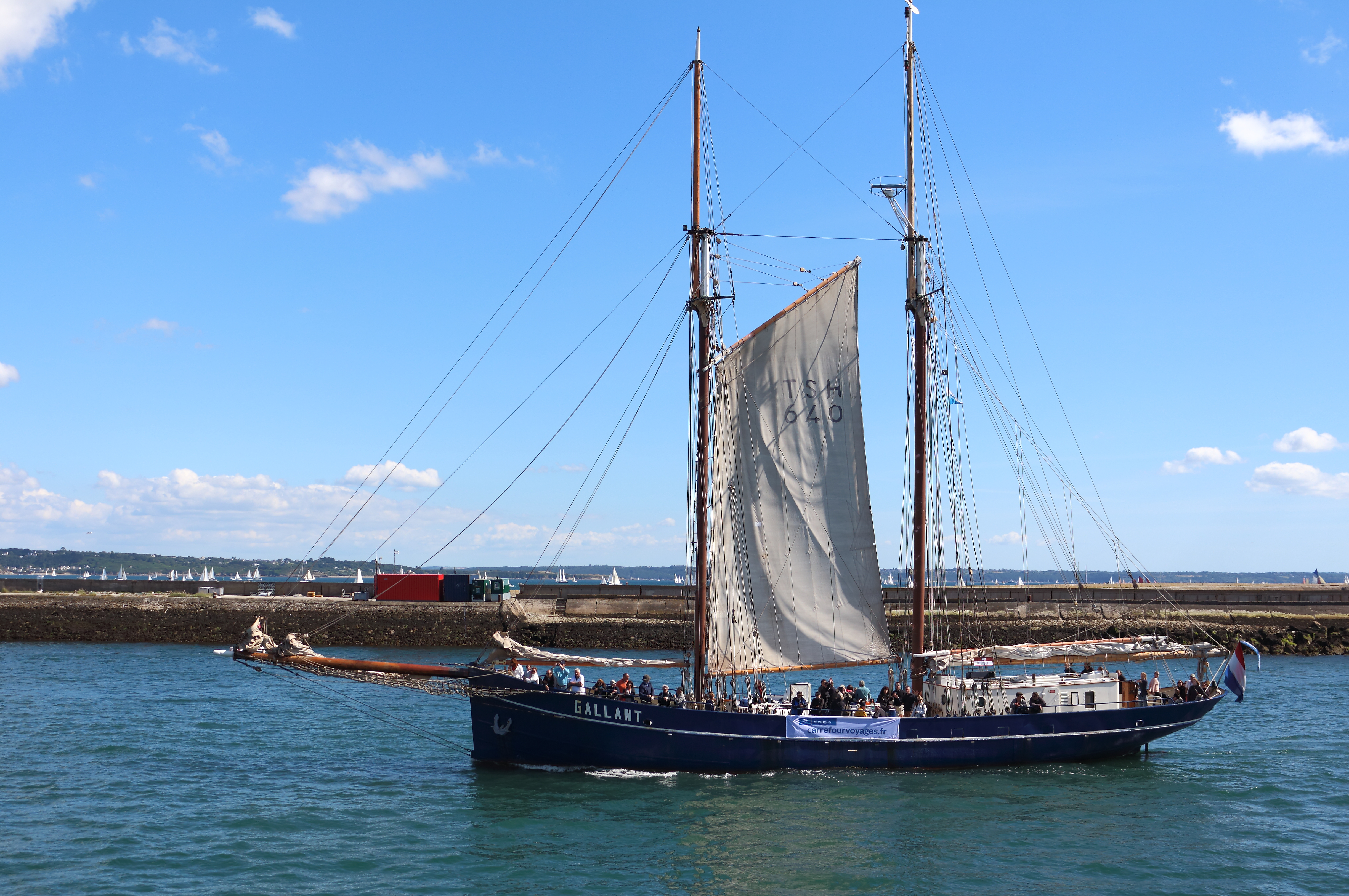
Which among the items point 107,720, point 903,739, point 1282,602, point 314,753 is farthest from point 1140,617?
point 107,720

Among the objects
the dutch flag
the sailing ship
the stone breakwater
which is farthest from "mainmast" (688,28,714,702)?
the stone breakwater

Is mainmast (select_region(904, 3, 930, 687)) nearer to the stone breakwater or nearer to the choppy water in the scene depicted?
the choppy water

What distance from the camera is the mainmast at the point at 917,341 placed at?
3834 cm

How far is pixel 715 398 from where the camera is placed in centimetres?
3603

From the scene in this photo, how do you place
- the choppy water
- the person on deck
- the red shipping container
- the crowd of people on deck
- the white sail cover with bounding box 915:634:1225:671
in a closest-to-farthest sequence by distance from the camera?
the choppy water → the crowd of people on deck → the person on deck → the white sail cover with bounding box 915:634:1225:671 → the red shipping container

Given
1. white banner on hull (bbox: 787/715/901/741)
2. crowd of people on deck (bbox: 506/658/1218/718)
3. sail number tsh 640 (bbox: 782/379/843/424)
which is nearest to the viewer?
white banner on hull (bbox: 787/715/901/741)

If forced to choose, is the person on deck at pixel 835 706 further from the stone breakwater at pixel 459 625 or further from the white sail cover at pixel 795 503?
the stone breakwater at pixel 459 625

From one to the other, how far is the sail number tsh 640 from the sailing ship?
0.21 ft

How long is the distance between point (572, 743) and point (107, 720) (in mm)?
21850

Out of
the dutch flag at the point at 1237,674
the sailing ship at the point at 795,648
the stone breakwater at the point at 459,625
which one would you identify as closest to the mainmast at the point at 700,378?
the sailing ship at the point at 795,648

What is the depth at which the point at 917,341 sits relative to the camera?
3962 cm

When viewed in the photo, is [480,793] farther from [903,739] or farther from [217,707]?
[217,707]

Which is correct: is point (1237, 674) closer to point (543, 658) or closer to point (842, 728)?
point (842, 728)

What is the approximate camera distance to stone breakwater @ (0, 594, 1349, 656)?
70.1 m
